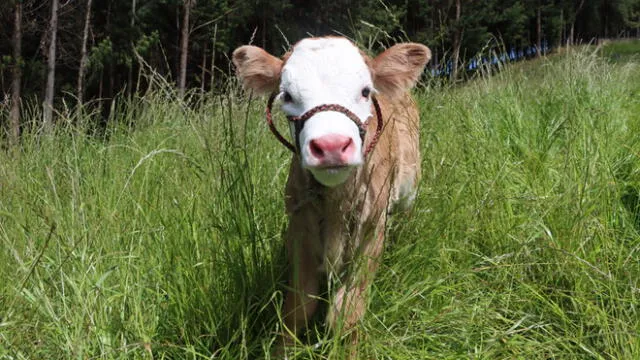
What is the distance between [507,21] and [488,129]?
25296 mm

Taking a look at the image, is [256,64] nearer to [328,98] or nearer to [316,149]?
[328,98]

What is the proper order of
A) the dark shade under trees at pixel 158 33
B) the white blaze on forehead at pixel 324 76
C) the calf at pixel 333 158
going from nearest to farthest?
the calf at pixel 333 158 < the white blaze on forehead at pixel 324 76 < the dark shade under trees at pixel 158 33

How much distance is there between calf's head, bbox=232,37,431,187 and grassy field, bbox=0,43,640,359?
0.63ft

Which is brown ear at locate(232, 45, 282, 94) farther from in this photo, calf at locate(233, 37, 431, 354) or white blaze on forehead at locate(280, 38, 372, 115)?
white blaze on forehead at locate(280, 38, 372, 115)

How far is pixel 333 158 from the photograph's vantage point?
1822mm

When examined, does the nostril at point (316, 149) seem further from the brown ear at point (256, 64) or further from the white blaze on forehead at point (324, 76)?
the brown ear at point (256, 64)

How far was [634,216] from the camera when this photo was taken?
9.62 feet

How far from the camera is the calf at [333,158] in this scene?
1.94 meters

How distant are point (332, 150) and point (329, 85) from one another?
327 millimetres

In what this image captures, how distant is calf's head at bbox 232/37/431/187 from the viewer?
6.09 ft

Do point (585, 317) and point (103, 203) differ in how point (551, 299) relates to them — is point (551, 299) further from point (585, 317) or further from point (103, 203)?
point (103, 203)

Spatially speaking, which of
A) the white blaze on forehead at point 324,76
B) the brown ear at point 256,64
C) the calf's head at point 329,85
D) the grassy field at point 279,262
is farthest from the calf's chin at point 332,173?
the brown ear at point 256,64

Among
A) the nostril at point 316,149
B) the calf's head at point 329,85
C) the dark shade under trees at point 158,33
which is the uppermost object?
the calf's head at point 329,85

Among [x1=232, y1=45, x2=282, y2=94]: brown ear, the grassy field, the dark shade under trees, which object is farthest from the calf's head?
the dark shade under trees
